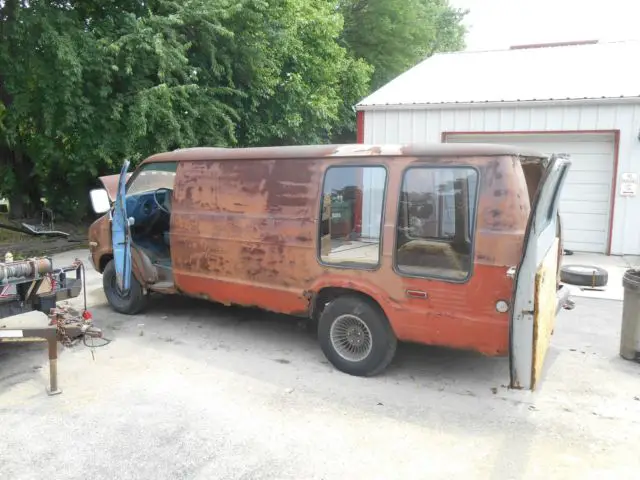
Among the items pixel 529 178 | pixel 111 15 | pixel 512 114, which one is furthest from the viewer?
pixel 111 15

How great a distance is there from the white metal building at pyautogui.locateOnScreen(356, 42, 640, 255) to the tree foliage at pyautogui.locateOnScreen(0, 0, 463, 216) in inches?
126

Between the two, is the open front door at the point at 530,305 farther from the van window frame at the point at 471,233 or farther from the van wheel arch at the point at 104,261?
the van wheel arch at the point at 104,261

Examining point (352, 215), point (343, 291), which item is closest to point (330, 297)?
point (343, 291)

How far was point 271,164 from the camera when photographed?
5387mm

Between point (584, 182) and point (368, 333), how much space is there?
8526 mm

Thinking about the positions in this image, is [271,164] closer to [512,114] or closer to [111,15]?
[512,114]

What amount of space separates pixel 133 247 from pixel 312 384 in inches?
123

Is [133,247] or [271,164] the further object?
[133,247]

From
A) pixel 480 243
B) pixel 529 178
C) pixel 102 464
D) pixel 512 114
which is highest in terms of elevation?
pixel 512 114

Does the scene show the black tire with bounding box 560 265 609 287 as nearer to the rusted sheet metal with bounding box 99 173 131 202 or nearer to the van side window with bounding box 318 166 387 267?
the van side window with bounding box 318 166 387 267

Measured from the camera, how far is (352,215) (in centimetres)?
529

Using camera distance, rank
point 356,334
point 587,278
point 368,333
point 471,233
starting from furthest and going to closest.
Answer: point 587,278 < point 356,334 < point 368,333 < point 471,233

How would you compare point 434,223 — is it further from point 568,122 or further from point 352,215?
point 568,122

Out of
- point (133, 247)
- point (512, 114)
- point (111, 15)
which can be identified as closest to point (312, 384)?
point (133, 247)
